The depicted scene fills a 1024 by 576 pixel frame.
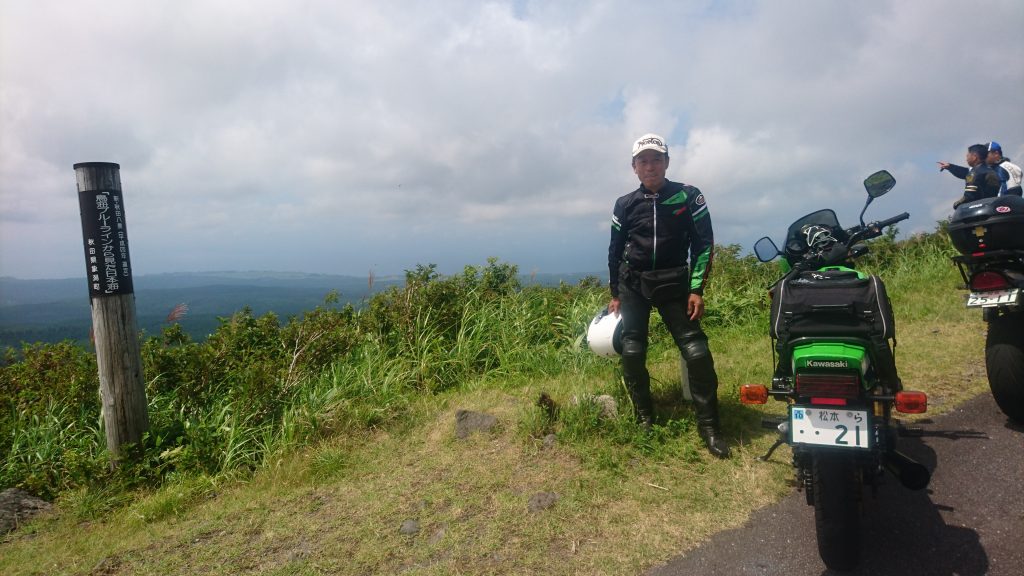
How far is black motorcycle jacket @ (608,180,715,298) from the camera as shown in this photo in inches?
149

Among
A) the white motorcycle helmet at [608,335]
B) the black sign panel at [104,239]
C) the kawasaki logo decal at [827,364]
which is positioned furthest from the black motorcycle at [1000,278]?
the black sign panel at [104,239]

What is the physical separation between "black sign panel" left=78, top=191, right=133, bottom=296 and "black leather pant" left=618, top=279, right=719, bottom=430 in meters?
3.63

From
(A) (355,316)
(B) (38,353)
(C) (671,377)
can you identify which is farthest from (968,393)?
(B) (38,353)

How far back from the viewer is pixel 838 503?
2430 millimetres

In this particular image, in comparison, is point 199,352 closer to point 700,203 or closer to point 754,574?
point 700,203

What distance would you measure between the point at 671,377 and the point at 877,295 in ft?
8.25

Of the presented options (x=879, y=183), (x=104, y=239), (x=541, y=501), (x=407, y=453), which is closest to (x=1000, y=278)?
(x=879, y=183)

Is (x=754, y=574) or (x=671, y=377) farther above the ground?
(x=671, y=377)

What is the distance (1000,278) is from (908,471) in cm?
173

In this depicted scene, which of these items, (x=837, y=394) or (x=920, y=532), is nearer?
(x=837, y=394)

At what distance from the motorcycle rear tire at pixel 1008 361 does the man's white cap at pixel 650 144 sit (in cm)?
242

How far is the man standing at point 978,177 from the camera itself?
7.28 metres

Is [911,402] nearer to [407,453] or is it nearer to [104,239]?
[407,453]

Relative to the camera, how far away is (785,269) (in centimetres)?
370
